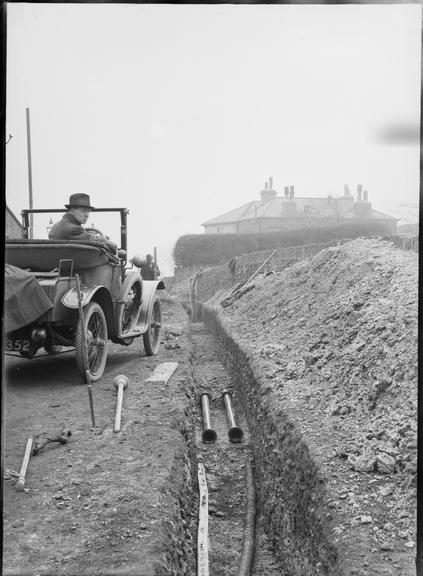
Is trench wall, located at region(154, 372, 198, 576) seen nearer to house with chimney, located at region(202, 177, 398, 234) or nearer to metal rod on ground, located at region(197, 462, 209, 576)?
metal rod on ground, located at region(197, 462, 209, 576)

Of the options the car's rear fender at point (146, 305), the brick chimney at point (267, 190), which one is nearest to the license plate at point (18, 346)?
the car's rear fender at point (146, 305)

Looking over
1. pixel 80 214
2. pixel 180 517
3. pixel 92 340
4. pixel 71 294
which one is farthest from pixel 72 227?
pixel 180 517

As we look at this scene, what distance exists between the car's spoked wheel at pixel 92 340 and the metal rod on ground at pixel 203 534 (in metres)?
1.88

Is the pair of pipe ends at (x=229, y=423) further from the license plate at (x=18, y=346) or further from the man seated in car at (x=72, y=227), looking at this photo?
the man seated in car at (x=72, y=227)

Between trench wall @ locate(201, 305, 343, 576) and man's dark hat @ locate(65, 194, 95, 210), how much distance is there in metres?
3.19

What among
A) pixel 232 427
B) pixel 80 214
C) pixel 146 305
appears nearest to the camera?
pixel 80 214

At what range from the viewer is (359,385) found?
5.82 m

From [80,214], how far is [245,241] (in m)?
19.0

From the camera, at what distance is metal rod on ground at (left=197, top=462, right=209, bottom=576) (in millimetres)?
4222

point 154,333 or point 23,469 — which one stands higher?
point 154,333

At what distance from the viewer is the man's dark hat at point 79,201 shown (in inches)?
229

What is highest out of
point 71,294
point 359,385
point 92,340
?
point 71,294

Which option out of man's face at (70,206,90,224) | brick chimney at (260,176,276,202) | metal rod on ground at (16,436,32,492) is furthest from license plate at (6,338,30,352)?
brick chimney at (260,176,276,202)

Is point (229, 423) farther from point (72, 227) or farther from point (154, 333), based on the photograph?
point (72, 227)
